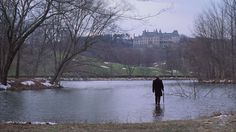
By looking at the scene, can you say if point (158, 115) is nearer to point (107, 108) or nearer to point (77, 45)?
point (107, 108)

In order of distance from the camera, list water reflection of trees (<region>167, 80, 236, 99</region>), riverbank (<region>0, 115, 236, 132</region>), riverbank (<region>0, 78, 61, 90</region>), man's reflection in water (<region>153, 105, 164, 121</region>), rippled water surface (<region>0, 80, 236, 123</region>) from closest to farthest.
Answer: riverbank (<region>0, 115, 236, 132</region>) < man's reflection in water (<region>153, 105, 164, 121</region>) < rippled water surface (<region>0, 80, 236, 123</region>) < water reflection of trees (<region>167, 80, 236, 99</region>) < riverbank (<region>0, 78, 61, 90</region>)

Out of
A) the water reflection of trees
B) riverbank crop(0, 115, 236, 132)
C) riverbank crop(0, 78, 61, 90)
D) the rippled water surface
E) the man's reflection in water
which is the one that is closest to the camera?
riverbank crop(0, 115, 236, 132)

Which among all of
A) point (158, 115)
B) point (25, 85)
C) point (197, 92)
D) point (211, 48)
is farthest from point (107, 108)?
point (211, 48)

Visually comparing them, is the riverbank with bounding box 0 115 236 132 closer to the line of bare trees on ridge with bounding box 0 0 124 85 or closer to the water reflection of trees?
the line of bare trees on ridge with bounding box 0 0 124 85

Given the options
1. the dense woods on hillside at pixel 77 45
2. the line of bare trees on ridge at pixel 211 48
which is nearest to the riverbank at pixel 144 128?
the dense woods on hillside at pixel 77 45

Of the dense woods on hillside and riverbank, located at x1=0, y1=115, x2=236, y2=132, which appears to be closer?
riverbank, located at x1=0, y1=115, x2=236, y2=132

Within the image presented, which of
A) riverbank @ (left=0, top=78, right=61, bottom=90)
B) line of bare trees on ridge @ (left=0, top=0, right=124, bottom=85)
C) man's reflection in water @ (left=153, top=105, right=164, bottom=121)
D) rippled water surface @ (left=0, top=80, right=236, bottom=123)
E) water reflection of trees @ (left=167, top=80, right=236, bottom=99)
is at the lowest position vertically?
man's reflection in water @ (left=153, top=105, right=164, bottom=121)

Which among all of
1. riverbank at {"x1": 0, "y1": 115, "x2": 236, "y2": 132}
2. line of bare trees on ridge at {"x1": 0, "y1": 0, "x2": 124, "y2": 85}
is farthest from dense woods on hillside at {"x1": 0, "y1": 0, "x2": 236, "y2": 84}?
riverbank at {"x1": 0, "y1": 115, "x2": 236, "y2": 132}

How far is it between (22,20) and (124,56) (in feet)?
353

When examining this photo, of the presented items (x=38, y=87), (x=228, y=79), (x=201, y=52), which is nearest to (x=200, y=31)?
(x=201, y=52)

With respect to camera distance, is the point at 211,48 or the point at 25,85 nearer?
the point at 25,85

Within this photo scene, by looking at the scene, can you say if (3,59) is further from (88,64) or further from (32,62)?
(32,62)

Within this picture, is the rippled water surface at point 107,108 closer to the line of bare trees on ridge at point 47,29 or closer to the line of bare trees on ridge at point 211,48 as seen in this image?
the line of bare trees on ridge at point 47,29

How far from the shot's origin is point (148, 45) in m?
197
